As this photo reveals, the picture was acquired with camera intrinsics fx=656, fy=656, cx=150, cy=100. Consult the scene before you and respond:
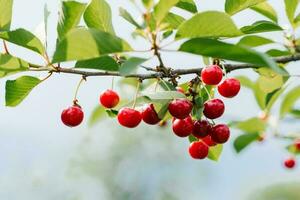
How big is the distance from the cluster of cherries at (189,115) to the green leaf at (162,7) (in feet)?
1.43

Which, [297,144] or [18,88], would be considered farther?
[297,144]

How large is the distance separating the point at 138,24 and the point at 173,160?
134ft

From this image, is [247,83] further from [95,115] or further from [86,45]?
[86,45]

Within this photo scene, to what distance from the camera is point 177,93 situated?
7.56ft

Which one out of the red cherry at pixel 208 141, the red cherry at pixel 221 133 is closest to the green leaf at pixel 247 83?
the red cherry at pixel 208 141

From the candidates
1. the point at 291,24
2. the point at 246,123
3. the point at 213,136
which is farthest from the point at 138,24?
the point at 246,123

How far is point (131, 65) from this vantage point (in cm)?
188

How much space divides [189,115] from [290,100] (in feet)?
6.95

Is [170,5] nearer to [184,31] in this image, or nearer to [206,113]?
[184,31]

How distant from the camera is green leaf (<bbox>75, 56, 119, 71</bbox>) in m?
2.14

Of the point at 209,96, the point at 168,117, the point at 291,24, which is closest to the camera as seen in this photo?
the point at 209,96

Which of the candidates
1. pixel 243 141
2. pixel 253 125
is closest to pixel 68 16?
pixel 243 141

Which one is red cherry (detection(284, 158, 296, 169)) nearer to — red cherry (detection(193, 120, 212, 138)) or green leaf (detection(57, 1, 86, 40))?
red cherry (detection(193, 120, 212, 138))

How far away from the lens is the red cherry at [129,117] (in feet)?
8.00
